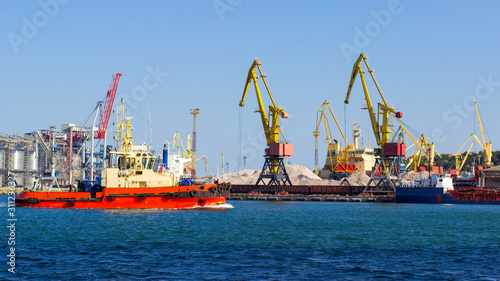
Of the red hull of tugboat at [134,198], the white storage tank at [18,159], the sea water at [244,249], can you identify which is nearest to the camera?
the sea water at [244,249]

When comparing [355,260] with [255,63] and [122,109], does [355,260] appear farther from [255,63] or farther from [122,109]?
[255,63]

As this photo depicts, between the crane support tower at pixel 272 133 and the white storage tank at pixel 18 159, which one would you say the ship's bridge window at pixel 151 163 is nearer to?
the crane support tower at pixel 272 133

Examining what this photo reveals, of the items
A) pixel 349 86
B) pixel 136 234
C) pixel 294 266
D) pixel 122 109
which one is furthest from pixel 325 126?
pixel 294 266

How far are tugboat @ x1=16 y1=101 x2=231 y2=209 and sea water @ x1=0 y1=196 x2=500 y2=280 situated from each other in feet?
19.1

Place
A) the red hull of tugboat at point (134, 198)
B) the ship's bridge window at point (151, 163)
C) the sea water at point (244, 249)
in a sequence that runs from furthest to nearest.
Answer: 1. the ship's bridge window at point (151, 163)
2. the red hull of tugboat at point (134, 198)
3. the sea water at point (244, 249)

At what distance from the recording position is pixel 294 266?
25.4 meters

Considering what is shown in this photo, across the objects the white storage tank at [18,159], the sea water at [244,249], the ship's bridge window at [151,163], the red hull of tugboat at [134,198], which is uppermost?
the white storage tank at [18,159]

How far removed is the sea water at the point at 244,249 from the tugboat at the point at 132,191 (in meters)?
5.83

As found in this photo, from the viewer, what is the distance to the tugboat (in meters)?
54.2

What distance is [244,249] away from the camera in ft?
99.5

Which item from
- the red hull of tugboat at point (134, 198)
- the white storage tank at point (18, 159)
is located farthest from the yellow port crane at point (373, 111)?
the white storage tank at point (18, 159)

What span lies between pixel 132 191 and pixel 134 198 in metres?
0.68

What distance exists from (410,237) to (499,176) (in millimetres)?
65664

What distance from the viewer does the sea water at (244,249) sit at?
23797 mm
